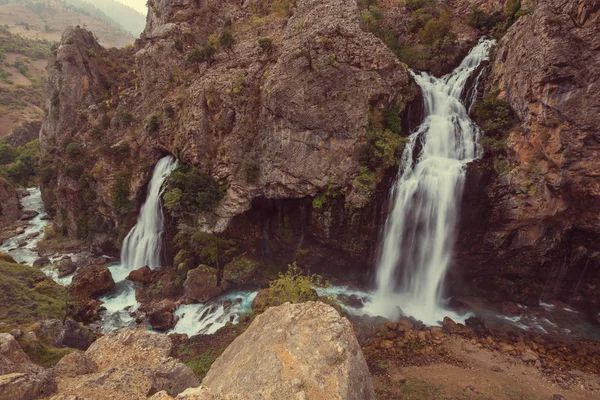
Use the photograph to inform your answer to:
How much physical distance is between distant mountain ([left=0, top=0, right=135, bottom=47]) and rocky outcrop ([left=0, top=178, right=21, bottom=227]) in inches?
5252

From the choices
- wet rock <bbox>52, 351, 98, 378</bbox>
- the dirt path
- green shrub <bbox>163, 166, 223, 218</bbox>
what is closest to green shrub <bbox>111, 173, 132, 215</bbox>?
green shrub <bbox>163, 166, 223, 218</bbox>

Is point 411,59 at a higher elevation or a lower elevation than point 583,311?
higher

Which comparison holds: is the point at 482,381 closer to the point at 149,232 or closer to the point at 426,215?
the point at 426,215

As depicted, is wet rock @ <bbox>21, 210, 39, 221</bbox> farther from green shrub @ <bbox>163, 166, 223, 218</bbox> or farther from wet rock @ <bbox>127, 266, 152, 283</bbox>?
green shrub @ <bbox>163, 166, 223, 218</bbox>

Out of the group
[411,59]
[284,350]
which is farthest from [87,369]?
[411,59]

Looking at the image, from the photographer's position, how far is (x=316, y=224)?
21.0 metres

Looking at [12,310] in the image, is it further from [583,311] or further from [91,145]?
[583,311]

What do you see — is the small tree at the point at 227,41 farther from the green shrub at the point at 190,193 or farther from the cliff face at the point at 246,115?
the green shrub at the point at 190,193

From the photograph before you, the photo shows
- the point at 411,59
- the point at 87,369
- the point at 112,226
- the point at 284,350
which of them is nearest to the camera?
the point at 284,350

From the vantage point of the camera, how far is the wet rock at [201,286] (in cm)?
1992

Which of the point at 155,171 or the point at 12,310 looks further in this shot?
the point at 155,171

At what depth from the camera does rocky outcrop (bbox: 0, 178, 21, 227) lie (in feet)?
109

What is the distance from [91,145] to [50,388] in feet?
99.2

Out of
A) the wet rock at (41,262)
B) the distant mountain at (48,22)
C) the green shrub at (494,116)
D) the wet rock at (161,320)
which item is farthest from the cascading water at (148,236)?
the distant mountain at (48,22)
